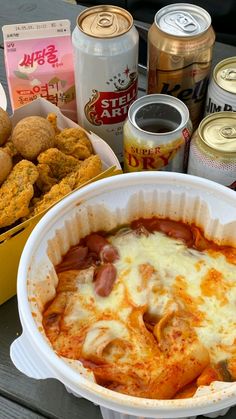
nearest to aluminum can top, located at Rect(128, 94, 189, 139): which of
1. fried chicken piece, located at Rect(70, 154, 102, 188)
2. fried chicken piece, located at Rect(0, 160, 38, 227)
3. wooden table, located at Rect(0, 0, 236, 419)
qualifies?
fried chicken piece, located at Rect(70, 154, 102, 188)

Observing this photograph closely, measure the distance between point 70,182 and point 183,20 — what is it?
0.38 m

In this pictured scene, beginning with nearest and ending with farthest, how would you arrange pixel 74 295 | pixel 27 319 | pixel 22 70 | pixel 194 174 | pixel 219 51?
pixel 27 319
pixel 74 295
pixel 194 174
pixel 22 70
pixel 219 51

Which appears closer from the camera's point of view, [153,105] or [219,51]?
[153,105]

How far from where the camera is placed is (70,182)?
1026mm

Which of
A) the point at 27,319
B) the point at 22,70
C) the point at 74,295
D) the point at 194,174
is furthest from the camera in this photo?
the point at 22,70

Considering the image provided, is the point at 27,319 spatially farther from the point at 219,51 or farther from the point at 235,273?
the point at 219,51

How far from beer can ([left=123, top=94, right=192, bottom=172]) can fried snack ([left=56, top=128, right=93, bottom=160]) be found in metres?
0.09

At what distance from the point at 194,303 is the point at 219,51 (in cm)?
82

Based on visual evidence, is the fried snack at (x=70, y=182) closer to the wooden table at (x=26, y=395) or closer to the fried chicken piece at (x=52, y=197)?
the fried chicken piece at (x=52, y=197)

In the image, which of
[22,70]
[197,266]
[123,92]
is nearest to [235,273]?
[197,266]

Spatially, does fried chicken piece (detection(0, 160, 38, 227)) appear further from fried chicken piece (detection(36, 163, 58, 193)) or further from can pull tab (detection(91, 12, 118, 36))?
can pull tab (detection(91, 12, 118, 36))

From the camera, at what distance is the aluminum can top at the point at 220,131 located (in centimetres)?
98

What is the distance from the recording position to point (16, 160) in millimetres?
1092

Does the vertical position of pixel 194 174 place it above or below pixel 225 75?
below
